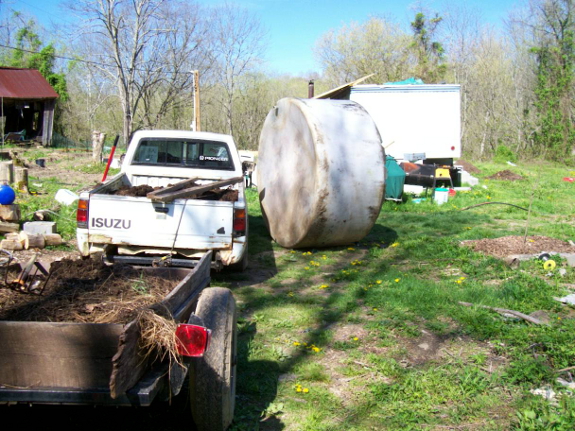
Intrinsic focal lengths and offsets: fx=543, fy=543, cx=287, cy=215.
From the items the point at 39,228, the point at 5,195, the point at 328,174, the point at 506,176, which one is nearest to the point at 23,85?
the point at 5,195

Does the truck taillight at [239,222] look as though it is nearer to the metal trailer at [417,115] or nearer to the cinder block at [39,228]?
the cinder block at [39,228]

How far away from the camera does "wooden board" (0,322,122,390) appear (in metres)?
2.54

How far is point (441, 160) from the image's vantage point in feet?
63.2

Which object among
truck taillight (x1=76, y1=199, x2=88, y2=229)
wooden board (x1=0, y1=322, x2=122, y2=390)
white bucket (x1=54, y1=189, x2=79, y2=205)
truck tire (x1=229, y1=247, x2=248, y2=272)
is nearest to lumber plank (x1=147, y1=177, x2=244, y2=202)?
truck taillight (x1=76, y1=199, x2=88, y2=229)

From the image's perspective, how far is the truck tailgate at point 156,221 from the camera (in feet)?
20.3

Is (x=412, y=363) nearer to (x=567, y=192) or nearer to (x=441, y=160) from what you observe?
(x=567, y=192)

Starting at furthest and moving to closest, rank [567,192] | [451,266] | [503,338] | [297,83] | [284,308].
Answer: [297,83] → [567,192] → [451,266] → [284,308] → [503,338]

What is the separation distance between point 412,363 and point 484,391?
2.20ft

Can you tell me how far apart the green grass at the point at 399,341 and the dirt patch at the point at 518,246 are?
32cm

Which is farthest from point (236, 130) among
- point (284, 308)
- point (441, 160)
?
point (284, 308)

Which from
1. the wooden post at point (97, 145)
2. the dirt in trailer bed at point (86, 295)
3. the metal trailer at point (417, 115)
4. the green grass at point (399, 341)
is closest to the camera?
the dirt in trailer bed at point (86, 295)

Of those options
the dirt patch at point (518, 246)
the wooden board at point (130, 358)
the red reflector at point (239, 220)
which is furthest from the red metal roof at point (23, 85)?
the wooden board at point (130, 358)

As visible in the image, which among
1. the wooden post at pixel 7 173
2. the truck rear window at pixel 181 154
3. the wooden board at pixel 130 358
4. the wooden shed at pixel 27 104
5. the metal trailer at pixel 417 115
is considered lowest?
the wooden board at pixel 130 358

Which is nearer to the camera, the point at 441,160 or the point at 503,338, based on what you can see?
the point at 503,338
